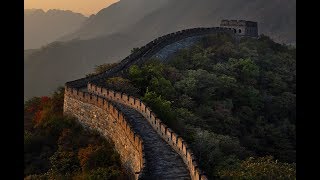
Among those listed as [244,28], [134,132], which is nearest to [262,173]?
[134,132]

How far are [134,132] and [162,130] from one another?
159cm

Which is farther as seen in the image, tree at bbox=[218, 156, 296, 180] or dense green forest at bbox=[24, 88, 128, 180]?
dense green forest at bbox=[24, 88, 128, 180]

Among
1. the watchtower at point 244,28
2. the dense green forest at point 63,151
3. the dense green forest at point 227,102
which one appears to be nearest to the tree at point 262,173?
the dense green forest at point 227,102

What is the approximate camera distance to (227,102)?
4128 centimetres

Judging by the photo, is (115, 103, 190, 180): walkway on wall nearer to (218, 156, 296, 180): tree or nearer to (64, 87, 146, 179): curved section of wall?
(64, 87, 146, 179): curved section of wall

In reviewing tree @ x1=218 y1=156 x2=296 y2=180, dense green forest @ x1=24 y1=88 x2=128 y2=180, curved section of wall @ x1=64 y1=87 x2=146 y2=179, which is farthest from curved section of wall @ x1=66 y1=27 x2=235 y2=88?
tree @ x1=218 y1=156 x2=296 y2=180

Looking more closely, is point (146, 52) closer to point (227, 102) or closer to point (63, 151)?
point (227, 102)

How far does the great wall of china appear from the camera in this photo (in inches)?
668

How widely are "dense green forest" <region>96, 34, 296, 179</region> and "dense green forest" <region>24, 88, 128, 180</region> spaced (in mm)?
4039
